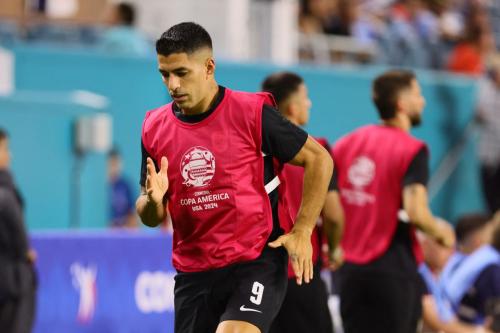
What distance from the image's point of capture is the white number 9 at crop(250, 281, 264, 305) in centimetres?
588

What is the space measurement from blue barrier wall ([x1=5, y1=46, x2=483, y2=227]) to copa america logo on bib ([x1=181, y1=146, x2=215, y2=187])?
→ 7299mm

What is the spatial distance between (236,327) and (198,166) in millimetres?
798

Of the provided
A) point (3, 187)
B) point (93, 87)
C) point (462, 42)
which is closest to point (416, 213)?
point (3, 187)

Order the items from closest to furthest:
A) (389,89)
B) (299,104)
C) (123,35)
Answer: (299,104), (389,89), (123,35)

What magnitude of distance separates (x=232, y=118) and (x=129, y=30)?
9.47m

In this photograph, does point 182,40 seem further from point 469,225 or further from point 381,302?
point 469,225

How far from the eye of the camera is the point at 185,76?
581 centimetres

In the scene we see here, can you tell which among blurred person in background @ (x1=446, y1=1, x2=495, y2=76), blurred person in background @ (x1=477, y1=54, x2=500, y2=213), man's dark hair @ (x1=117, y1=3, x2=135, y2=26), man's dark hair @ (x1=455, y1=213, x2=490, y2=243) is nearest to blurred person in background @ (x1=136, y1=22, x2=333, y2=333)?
man's dark hair @ (x1=455, y1=213, x2=490, y2=243)

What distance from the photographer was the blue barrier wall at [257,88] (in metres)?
14.6

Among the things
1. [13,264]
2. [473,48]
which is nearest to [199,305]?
[13,264]

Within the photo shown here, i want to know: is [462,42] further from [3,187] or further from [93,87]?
[3,187]

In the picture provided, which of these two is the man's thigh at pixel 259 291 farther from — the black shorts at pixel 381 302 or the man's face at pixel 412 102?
the man's face at pixel 412 102

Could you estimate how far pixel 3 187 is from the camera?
9.83 metres

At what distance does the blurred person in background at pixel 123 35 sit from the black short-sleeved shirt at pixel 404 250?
7.42m
